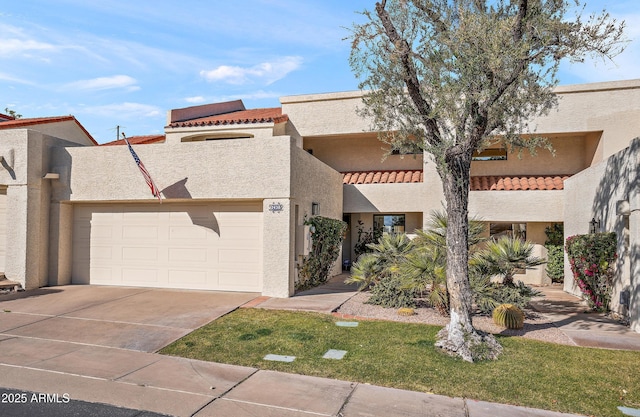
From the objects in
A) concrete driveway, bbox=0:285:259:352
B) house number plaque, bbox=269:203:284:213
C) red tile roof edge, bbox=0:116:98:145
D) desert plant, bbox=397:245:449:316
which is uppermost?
red tile roof edge, bbox=0:116:98:145

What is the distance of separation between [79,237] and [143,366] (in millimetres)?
8641

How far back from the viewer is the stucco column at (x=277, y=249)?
1198 cm

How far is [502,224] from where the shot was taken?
1744 centimetres

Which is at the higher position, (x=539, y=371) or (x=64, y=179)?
(x=64, y=179)

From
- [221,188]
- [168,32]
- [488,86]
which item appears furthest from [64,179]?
[488,86]

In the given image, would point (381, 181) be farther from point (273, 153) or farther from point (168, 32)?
point (168, 32)

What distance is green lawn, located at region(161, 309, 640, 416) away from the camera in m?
6.12

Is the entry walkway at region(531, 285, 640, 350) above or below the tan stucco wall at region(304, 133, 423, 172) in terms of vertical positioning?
below

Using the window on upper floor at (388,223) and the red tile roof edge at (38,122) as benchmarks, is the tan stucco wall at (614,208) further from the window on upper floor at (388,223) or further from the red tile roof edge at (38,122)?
the red tile roof edge at (38,122)

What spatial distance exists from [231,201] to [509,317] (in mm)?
7490

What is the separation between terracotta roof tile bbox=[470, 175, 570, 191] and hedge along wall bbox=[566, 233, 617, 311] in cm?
489

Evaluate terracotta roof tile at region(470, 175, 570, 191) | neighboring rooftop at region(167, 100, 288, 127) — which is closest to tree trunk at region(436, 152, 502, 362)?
terracotta roof tile at region(470, 175, 570, 191)

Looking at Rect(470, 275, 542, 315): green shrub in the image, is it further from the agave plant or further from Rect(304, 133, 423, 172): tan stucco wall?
Rect(304, 133, 423, 172): tan stucco wall

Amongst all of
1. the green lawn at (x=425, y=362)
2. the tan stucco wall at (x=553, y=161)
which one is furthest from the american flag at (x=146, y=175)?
the tan stucco wall at (x=553, y=161)
